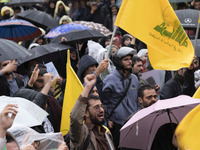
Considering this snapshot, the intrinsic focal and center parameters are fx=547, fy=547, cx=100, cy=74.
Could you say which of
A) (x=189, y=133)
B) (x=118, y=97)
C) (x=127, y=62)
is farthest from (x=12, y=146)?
(x=127, y=62)

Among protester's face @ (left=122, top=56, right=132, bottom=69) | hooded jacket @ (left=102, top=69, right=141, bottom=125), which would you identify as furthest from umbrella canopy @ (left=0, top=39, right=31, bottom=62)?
protester's face @ (left=122, top=56, right=132, bottom=69)

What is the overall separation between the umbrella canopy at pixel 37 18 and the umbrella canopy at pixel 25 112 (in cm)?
835

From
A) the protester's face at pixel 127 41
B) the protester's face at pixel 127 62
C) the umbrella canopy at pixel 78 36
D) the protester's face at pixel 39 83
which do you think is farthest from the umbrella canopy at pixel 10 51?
the protester's face at pixel 127 41

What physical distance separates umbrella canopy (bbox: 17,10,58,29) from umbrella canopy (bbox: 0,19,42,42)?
2743mm

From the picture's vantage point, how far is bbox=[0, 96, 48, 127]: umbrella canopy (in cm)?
533

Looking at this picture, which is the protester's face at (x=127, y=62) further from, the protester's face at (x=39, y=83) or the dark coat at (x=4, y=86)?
the dark coat at (x=4, y=86)

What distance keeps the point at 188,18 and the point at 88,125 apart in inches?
225

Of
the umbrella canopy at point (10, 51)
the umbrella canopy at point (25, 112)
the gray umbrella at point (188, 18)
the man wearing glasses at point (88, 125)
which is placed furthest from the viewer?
the gray umbrella at point (188, 18)

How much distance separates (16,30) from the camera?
Result: 11.0 meters

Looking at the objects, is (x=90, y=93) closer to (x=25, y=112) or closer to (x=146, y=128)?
(x=146, y=128)

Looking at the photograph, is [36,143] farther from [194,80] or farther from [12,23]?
[12,23]

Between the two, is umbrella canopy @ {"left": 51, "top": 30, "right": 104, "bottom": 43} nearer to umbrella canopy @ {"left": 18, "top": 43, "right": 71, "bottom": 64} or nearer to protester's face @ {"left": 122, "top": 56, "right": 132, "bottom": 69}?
umbrella canopy @ {"left": 18, "top": 43, "right": 71, "bottom": 64}

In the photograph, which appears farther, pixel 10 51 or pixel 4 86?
pixel 4 86

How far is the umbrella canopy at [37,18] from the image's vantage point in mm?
13916
